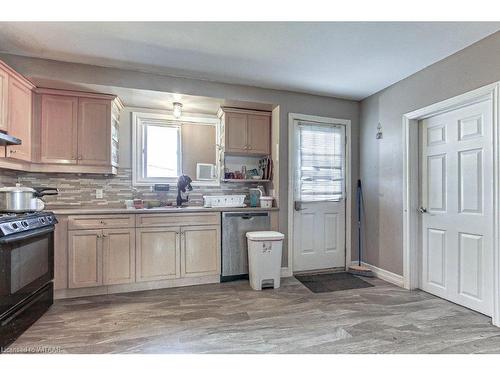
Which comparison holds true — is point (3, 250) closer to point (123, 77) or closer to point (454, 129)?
point (123, 77)

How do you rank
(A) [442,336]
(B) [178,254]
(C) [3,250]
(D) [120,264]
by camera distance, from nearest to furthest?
(C) [3,250]
(A) [442,336]
(D) [120,264]
(B) [178,254]

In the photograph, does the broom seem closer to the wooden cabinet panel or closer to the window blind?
the window blind

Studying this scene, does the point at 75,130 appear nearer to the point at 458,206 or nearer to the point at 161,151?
the point at 161,151

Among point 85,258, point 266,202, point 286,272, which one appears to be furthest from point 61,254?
point 286,272

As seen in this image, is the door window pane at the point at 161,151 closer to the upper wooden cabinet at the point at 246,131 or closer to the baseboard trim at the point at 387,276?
the upper wooden cabinet at the point at 246,131

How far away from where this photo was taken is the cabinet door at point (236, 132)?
3463 millimetres

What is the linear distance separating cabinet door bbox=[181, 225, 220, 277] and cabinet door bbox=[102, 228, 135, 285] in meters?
0.56

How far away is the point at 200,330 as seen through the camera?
2.07 metres

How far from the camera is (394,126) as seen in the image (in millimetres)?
3229

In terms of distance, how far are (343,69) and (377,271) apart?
2.63 m

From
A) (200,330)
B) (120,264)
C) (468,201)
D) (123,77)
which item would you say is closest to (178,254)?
(120,264)

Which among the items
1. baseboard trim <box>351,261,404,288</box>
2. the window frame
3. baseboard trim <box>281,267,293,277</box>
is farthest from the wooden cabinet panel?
baseboard trim <box>351,261,404,288</box>

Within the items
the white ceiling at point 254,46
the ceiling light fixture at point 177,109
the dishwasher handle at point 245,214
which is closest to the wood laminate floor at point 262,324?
the dishwasher handle at point 245,214

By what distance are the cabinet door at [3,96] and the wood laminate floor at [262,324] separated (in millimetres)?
1790
